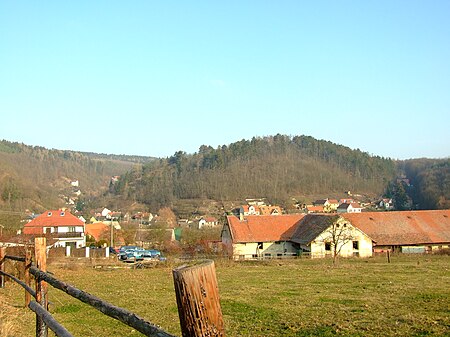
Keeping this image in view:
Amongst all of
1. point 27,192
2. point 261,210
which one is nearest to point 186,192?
point 261,210

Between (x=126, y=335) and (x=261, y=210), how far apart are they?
275 feet

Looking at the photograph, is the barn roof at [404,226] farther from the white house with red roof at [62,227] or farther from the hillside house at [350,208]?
the hillside house at [350,208]

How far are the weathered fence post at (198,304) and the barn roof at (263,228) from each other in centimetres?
4214

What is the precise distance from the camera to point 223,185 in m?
120

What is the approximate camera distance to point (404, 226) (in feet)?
147

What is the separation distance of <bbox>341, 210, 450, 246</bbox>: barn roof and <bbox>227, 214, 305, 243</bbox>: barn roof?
5.89 metres

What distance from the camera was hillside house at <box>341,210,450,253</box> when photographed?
42281 mm

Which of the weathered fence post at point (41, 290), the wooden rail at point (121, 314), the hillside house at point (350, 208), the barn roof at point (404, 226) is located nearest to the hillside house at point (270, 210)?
the hillside house at point (350, 208)

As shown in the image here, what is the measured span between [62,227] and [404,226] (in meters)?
39.1

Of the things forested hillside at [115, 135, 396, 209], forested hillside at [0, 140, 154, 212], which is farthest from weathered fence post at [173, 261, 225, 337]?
forested hillside at [115, 135, 396, 209]

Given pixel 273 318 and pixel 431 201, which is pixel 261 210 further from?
pixel 273 318

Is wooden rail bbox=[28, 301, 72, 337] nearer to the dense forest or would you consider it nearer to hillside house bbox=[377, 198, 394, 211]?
the dense forest

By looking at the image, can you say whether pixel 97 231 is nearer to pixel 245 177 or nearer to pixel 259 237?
pixel 259 237

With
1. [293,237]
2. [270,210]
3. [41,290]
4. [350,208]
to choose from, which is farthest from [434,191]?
[41,290]
